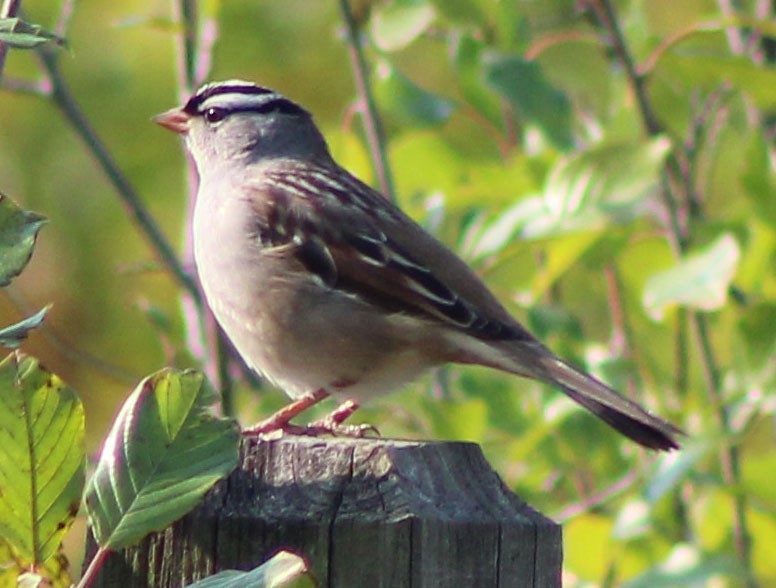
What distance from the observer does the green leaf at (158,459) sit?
1760mm

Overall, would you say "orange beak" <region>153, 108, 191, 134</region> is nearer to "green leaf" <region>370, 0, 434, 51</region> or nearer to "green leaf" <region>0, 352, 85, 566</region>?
"green leaf" <region>370, 0, 434, 51</region>

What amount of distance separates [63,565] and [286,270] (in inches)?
98.9

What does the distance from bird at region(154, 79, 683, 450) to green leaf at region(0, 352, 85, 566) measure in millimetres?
2192

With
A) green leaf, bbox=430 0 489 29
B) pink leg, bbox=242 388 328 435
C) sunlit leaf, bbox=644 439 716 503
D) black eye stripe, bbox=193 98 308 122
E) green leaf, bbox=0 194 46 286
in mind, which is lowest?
sunlit leaf, bbox=644 439 716 503

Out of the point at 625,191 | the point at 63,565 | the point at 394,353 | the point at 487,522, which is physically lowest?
the point at 394,353

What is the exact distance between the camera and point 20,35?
169cm

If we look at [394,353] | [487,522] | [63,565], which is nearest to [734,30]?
[394,353]

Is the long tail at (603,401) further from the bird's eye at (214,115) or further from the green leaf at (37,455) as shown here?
the green leaf at (37,455)

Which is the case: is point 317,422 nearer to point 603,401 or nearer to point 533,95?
point 603,401

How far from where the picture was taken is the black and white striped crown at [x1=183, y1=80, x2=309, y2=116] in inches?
202

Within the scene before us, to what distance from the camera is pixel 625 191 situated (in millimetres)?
4184

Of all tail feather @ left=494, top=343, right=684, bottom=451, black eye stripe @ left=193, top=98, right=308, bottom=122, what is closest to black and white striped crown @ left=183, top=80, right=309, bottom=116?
black eye stripe @ left=193, top=98, right=308, bottom=122

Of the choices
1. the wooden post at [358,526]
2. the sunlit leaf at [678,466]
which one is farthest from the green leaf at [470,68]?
the wooden post at [358,526]

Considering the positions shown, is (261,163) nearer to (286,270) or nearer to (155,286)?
(286,270)
